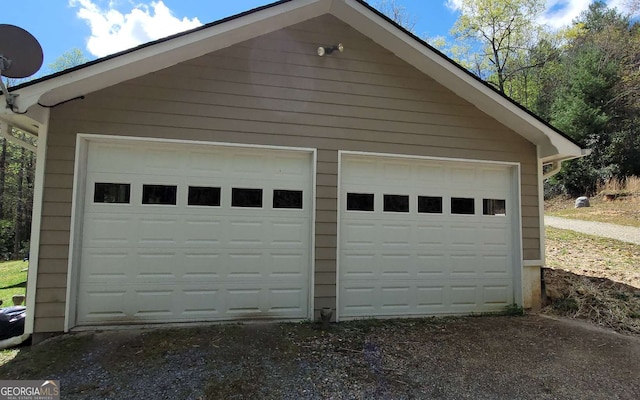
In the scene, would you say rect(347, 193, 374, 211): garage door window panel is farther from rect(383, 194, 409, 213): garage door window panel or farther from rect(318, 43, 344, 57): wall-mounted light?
rect(318, 43, 344, 57): wall-mounted light

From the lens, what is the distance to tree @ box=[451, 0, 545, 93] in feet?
72.1

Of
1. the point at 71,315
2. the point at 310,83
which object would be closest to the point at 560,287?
the point at 310,83

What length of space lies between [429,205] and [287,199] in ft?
7.43

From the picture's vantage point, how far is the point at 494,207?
19.3 ft

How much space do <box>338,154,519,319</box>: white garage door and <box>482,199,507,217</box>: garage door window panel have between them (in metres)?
0.02

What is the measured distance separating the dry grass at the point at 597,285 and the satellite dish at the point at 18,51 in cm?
780

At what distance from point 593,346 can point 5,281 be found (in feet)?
47.3

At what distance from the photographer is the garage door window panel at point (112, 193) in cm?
470

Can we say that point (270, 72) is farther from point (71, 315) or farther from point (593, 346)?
point (593, 346)

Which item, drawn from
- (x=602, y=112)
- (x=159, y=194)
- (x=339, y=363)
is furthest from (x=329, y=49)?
(x=602, y=112)

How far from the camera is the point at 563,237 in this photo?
10758 millimetres

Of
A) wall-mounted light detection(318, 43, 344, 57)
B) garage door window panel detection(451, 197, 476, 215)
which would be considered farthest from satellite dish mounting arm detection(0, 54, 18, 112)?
garage door window panel detection(451, 197, 476, 215)

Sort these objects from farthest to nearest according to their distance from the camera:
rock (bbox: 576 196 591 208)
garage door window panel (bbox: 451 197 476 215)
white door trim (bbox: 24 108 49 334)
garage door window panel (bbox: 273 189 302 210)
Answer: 1. rock (bbox: 576 196 591 208)
2. garage door window panel (bbox: 451 197 476 215)
3. garage door window panel (bbox: 273 189 302 210)
4. white door trim (bbox: 24 108 49 334)

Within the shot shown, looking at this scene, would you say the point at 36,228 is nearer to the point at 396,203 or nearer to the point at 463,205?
the point at 396,203
